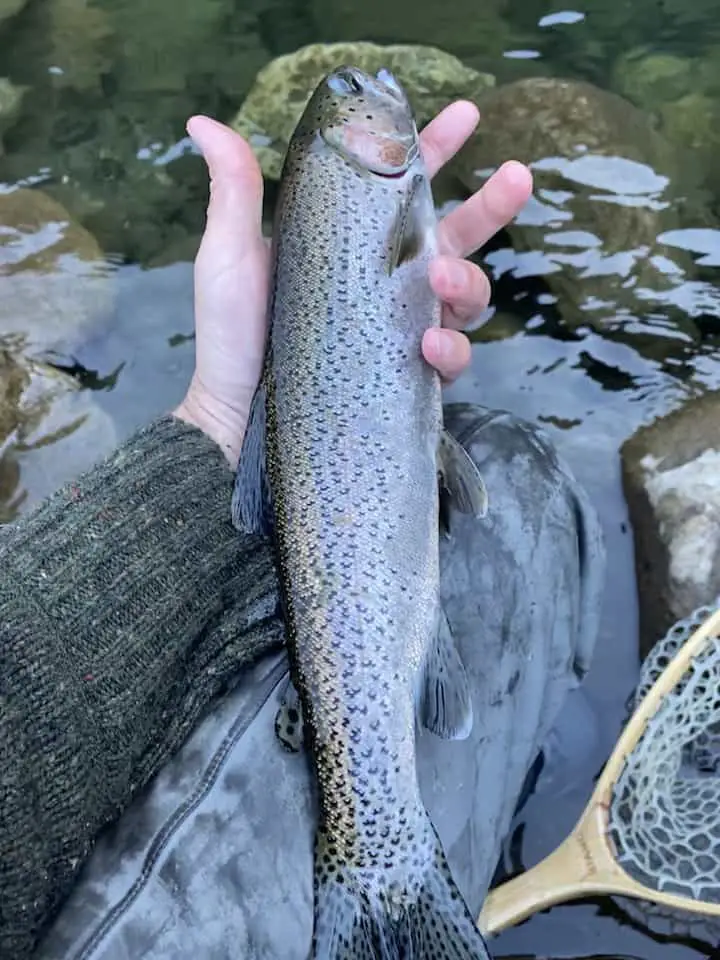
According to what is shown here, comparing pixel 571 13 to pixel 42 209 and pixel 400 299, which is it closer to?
pixel 42 209

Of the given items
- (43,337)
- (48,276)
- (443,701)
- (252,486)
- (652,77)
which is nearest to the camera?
(443,701)

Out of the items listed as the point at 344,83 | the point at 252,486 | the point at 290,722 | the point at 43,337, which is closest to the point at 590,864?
the point at 290,722

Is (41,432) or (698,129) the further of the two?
(698,129)

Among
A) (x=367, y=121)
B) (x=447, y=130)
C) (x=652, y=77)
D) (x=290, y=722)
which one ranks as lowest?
(x=652, y=77)

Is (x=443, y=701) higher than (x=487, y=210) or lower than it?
lower

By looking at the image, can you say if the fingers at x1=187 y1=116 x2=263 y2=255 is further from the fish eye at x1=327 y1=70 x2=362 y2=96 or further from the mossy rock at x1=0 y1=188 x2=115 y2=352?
the mossy rock at x1=0 y1=188 x2=115 y2=352

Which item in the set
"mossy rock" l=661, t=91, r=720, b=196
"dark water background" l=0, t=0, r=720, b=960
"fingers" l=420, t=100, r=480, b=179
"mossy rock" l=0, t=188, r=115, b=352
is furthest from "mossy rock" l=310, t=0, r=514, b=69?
"fingers" l=420, t=100, r=480, b=179

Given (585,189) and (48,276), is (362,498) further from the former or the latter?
(48,276)
